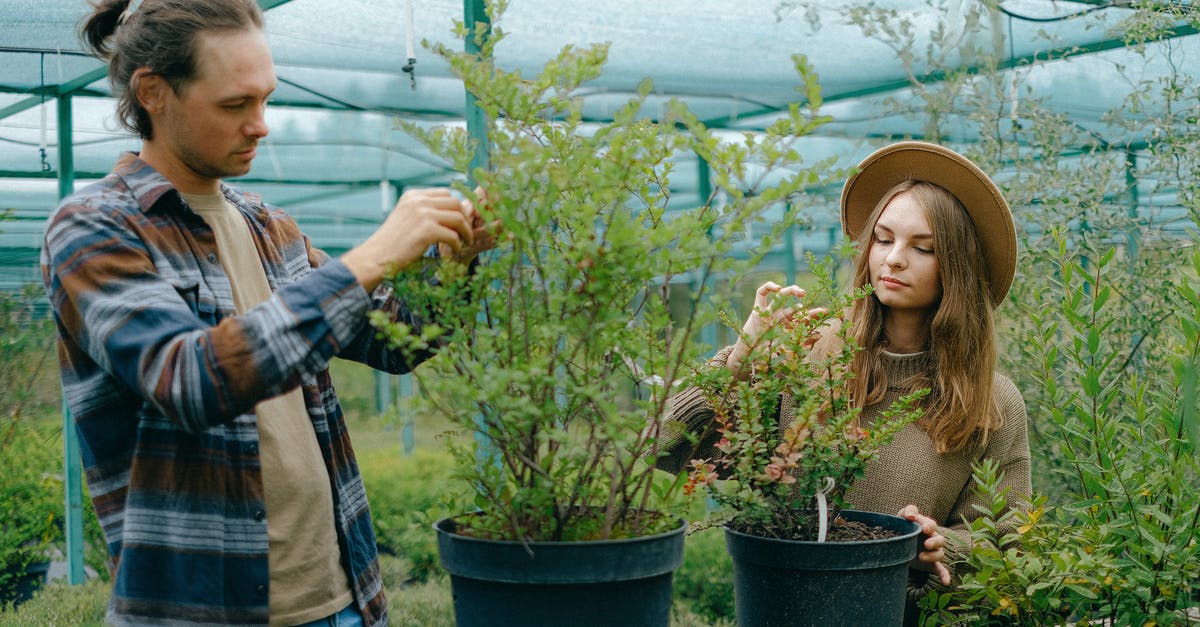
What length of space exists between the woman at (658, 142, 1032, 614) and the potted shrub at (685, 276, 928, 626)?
278 mm

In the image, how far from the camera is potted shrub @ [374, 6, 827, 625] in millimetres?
1233

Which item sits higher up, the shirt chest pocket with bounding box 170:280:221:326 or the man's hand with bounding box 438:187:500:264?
the man's hand with bounding box 438:187:500:264

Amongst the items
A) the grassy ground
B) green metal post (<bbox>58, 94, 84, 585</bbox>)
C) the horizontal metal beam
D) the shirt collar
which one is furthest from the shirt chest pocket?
green metal post (<bbox>58, 94, 84, 585</bbox>)

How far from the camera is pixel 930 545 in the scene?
5.80 ft

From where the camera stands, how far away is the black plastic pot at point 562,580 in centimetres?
123

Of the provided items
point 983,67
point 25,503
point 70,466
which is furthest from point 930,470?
point 25,503

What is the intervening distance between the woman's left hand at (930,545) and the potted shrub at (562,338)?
0.54m

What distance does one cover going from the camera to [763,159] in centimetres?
134

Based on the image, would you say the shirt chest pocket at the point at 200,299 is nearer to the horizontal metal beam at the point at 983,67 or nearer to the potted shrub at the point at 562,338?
the potted shrub at the point at 562,338

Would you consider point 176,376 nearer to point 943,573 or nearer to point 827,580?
point 827,580

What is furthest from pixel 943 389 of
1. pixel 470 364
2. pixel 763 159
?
pixel 470 364

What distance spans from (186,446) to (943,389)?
1350mm

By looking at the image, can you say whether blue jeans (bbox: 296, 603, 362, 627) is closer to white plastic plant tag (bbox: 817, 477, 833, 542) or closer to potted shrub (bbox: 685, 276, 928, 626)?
potted shrub (bbox: 685, 276, 928, 626)

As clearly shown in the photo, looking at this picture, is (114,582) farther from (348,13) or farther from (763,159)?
(348,13)
